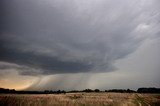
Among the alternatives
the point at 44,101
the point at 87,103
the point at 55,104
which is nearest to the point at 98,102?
the point at 87,103

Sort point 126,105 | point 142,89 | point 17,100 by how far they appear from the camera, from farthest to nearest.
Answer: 1. point 142,89
2. point 17,100
3. point 126,105

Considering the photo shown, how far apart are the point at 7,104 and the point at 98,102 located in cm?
3776

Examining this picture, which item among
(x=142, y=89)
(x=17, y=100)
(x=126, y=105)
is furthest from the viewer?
(x=142, y=89)

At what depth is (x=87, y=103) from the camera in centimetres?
7850

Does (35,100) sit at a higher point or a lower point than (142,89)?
lower

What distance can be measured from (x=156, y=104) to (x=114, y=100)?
17.1 metres

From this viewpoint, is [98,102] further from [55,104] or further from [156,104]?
[156,104]

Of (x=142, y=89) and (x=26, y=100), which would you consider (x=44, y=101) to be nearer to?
(x=26, y=100)

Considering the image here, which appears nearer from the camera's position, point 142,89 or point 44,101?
point 44,101

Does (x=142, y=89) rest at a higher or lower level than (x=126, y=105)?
higher

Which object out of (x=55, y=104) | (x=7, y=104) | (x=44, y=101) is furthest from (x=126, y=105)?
(x=7, y=104)

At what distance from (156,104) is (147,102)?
12.2ft

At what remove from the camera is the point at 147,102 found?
7894 centimetres

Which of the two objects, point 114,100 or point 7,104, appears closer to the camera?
point 7,104
